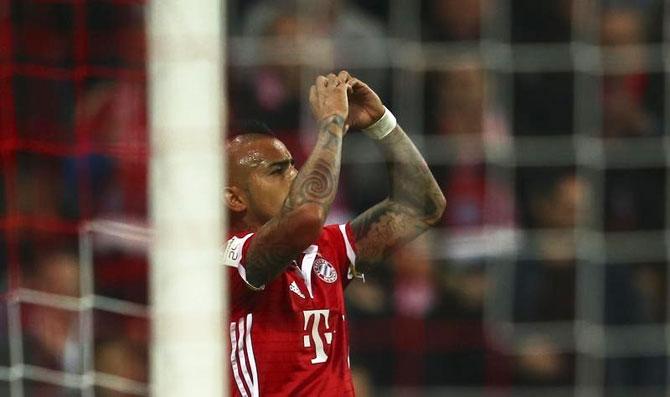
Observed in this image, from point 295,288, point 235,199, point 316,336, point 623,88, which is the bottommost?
point 316,336

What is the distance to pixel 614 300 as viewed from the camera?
7094 millimetres

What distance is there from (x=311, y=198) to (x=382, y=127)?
53 cm

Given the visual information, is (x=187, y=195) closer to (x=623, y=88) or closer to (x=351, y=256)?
(x=351, y=256)

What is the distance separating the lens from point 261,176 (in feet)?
14.4

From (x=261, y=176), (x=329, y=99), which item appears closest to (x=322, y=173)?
(x=329, y=99)

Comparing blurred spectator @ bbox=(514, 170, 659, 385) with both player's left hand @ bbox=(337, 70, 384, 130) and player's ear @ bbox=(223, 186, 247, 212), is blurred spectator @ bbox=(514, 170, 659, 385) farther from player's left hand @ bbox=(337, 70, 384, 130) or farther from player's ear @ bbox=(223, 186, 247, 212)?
player's ear @ bbox=(223, 186, 247, 212)

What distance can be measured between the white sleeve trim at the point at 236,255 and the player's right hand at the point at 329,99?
0.40 meters

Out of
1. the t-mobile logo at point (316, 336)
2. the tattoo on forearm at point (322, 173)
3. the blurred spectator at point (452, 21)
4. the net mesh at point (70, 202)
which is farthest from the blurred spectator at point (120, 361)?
the blurred spectator at point (452, 21)

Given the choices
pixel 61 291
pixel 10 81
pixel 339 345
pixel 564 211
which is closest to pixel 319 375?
pixel 339 345

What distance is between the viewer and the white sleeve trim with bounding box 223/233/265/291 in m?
4.27

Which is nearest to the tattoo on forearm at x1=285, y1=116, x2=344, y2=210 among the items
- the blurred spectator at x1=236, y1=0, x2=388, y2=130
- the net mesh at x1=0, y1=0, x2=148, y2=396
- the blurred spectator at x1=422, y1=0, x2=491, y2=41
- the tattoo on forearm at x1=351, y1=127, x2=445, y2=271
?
the tattoo on forearm at x1=351, y1=127, x2=445, y2=271

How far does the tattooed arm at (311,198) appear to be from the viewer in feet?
13.4

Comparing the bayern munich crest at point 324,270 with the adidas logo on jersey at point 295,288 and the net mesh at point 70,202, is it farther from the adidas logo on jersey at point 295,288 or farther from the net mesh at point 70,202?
the net mesh at point 70,202

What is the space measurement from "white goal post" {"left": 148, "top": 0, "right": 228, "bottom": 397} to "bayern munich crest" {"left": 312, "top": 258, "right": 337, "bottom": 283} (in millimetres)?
1230
